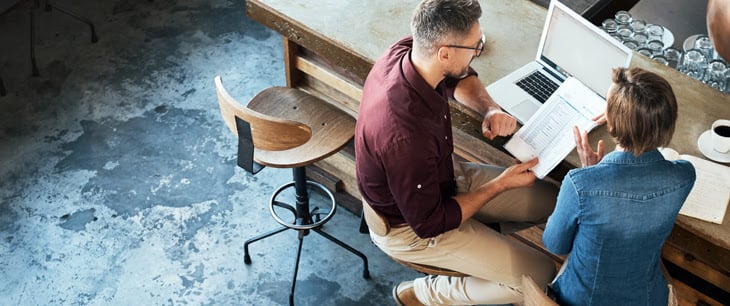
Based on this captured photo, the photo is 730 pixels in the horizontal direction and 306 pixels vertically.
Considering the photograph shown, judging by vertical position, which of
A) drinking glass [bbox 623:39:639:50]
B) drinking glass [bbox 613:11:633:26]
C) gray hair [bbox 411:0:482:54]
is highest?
gray hair [bbox 411:0:482:54]

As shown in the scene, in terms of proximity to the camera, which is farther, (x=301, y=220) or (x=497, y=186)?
(x=301, y=220)

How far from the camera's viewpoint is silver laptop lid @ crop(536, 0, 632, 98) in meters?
2.85

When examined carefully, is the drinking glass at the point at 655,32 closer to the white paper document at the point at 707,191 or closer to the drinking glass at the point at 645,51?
the drinking glass at the point at 645,51

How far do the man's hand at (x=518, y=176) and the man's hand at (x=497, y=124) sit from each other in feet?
0.44

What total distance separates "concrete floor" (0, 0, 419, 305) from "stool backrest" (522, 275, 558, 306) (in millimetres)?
1189

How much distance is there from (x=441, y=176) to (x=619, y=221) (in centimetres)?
63

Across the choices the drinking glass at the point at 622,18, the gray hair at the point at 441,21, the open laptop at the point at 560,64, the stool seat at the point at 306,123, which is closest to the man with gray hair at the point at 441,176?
the gray hair at the point at 441,21

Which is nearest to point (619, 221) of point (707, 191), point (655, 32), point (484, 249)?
point (707, 191)

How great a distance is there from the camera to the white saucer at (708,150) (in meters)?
2.75

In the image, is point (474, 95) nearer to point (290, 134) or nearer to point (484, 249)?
point (484, 249)

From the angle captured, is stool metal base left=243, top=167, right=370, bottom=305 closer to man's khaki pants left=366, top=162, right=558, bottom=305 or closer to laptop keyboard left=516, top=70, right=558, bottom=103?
man's khaki pants left=366, top=162, right=558, bottom=305

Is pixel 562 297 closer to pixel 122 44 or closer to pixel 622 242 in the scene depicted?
pixel 622 242

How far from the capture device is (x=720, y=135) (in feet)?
9.08

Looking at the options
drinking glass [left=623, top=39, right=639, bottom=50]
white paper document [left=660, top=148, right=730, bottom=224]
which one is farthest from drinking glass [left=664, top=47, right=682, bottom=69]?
white paper document [left=660, top=148, right=730, bottom=224]
